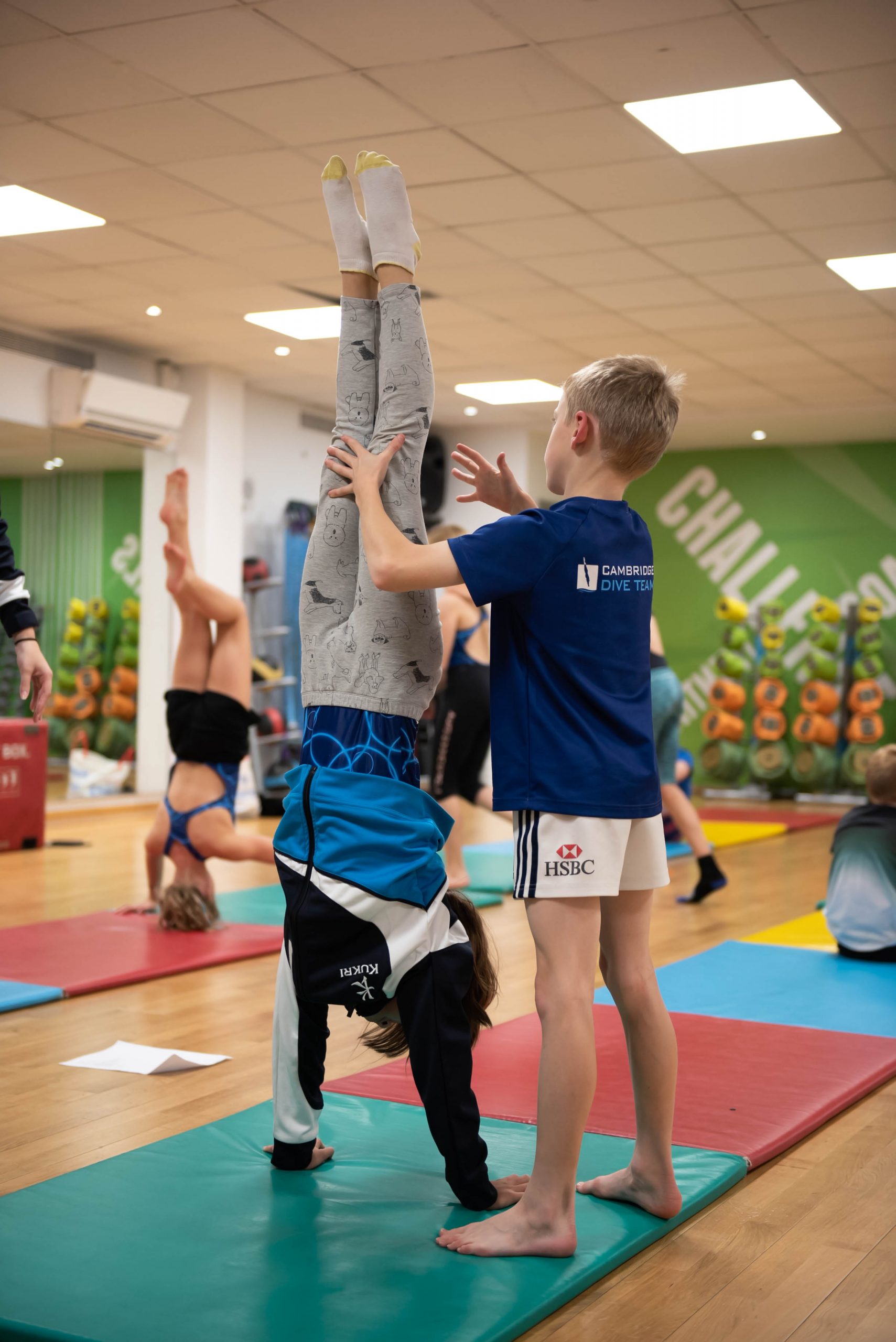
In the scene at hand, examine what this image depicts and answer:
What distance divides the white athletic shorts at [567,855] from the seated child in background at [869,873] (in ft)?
7.73

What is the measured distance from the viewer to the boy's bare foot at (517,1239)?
75.9 inches

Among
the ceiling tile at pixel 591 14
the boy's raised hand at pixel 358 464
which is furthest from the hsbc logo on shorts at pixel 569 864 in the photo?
the ceiling tile at pixel 591 14

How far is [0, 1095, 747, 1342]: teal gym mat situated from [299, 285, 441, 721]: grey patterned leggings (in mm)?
788

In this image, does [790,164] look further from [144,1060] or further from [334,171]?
[144,1060]

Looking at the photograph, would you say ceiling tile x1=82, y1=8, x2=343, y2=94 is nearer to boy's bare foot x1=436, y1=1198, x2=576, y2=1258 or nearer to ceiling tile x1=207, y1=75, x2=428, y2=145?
ceiling tile x1=207, y1=75, x2=428, y2=145

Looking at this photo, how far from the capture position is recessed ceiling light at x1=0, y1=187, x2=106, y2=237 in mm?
5816

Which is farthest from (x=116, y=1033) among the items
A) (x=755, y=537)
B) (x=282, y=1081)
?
(x=755, y=537)

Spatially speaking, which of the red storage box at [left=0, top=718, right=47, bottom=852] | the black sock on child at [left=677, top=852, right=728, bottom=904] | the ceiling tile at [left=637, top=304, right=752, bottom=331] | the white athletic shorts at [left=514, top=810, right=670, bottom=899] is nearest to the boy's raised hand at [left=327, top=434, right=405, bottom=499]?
the white athletic shorts at [left=514, top=810, right=670, bottom=899]

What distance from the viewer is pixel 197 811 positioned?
14.7 feet

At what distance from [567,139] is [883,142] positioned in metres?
1.18

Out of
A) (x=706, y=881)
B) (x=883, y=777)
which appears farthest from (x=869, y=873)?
(x=706, y=881)

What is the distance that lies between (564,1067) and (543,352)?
7.44 metres

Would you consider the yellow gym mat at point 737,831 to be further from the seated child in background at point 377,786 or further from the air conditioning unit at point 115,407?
the seated child in background at point 377,786

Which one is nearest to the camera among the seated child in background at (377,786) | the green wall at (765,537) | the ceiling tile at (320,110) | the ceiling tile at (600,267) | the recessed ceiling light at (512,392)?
the seated child in background at (377,786)
